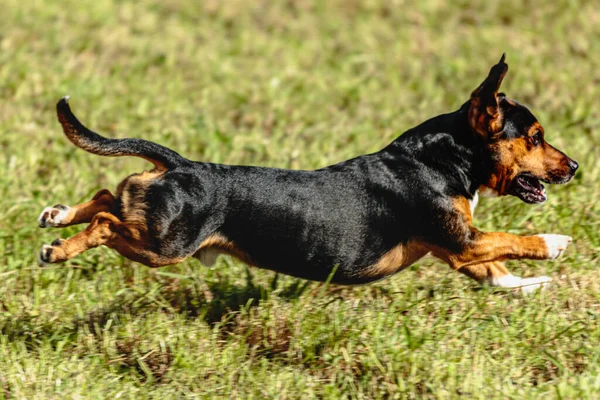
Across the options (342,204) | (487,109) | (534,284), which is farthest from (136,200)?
(534,284)

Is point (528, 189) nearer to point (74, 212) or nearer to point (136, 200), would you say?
point (136, 200)

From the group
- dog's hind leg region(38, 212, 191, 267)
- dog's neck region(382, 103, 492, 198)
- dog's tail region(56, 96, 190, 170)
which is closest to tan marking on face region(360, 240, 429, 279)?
dog's neck region(382, 103, 492, 198)

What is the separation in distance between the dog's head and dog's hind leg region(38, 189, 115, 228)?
1929mm

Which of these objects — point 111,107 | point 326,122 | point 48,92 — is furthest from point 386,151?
point 48,92

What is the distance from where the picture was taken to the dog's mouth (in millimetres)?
4926

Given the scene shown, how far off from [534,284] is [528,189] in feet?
1.98

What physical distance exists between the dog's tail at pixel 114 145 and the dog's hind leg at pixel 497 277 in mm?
1740

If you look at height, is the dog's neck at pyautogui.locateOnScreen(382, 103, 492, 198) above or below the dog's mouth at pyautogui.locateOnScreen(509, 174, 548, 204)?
above

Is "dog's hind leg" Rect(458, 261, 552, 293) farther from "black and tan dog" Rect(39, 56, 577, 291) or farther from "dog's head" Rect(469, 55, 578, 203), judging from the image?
"dog's head" Rect(469, 55, 578, 203)

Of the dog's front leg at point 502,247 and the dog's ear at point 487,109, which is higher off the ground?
the dog's ear at point 487,109

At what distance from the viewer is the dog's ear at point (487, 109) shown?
4.60 meters

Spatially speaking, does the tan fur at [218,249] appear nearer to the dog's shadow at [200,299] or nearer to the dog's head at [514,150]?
the dog's shadow at [200,299]

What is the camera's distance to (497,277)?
526cm

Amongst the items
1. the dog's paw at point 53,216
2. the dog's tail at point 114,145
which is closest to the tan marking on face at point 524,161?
the dog's tail at point 114,145
